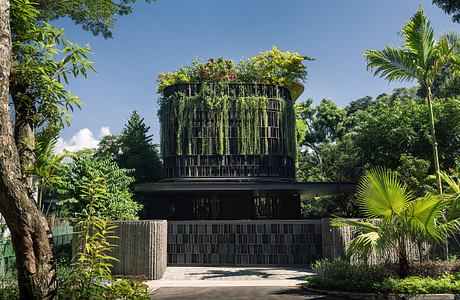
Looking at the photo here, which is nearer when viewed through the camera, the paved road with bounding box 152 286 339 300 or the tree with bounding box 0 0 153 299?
the tree with bounding box 0 0 153 299

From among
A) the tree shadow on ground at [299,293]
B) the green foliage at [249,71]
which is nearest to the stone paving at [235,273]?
the tree shadow on ground at [299,293]

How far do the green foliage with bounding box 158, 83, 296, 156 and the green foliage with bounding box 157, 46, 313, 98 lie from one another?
1392mm

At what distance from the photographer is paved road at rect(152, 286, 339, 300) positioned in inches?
424

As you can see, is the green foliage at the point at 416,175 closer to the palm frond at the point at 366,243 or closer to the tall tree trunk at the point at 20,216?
the palm frond at the point at 366,243

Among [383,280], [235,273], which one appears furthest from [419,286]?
[235,273]

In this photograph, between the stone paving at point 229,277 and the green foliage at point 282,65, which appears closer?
the stone paving at point 229,277

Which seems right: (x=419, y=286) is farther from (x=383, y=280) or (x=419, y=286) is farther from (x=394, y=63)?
(x=394, y=63)

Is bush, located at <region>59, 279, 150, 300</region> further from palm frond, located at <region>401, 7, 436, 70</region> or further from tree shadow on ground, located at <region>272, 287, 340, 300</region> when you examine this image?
palm frond, located at <region>401, 7, 436, 70</region>

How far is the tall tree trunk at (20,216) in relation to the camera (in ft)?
17.6

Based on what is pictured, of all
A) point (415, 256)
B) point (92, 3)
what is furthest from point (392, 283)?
point (92, 3)

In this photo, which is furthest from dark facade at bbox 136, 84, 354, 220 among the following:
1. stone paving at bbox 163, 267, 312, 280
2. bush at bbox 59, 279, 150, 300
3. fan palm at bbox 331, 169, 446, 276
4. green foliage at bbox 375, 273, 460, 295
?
bush at bbox 59, 279, 150, 300

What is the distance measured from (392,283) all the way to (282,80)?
2293cm

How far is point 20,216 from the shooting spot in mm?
5414

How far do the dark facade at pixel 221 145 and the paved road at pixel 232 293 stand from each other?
37.9ft
